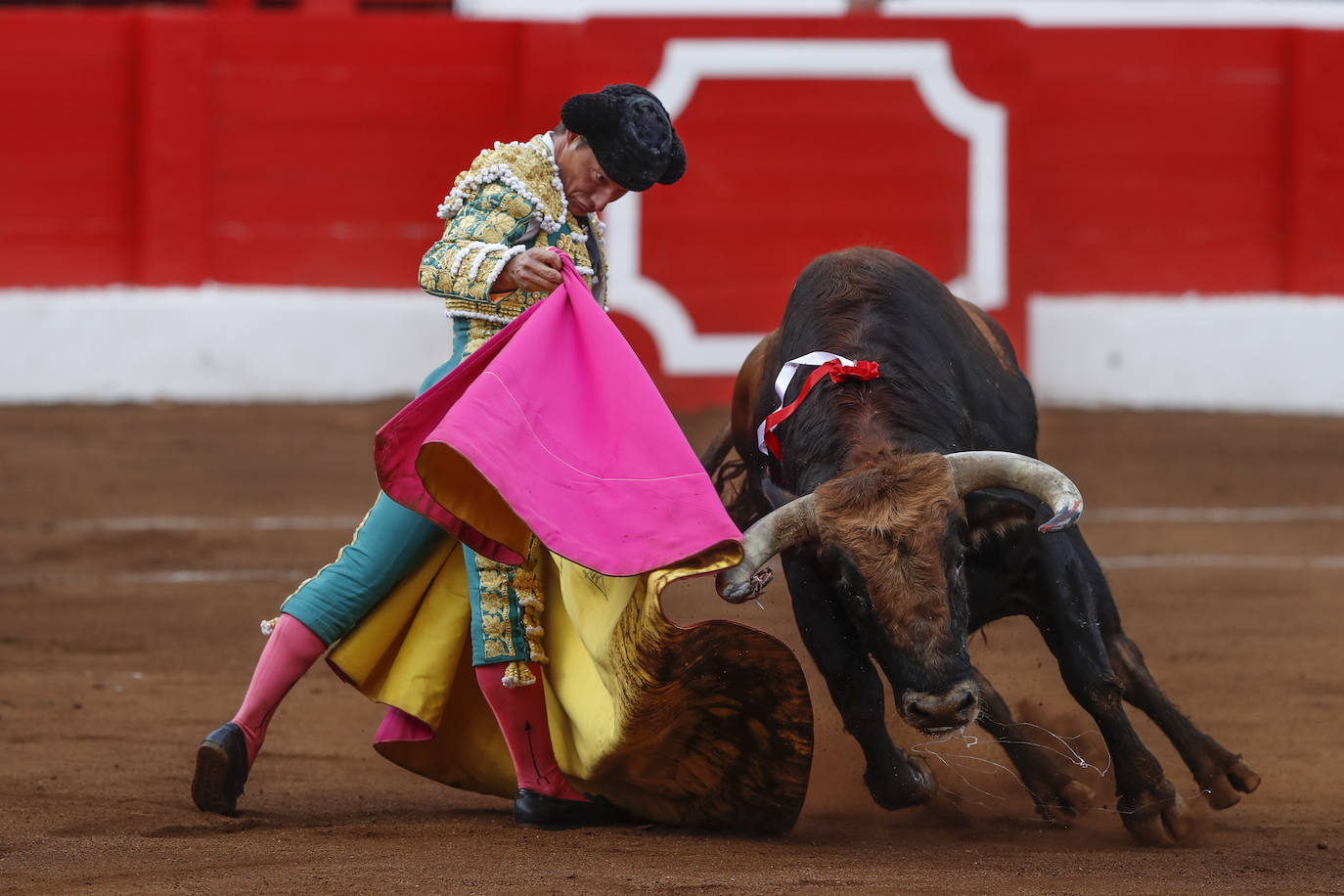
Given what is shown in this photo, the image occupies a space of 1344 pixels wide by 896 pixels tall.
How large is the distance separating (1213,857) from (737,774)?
697mm

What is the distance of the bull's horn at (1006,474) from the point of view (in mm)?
2615

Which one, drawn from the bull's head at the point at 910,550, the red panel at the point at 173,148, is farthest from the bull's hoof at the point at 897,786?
the red panel at the point at 173,148

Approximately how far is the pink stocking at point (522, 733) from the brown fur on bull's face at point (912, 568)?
60 cm

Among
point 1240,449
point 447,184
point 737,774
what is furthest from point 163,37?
point 737,774

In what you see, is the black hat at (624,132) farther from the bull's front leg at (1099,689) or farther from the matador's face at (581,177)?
the bull's front leg at (1099,689)

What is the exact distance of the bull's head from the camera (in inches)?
95.7

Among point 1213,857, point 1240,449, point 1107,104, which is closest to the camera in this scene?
point 1213,857

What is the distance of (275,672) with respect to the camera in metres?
2.91

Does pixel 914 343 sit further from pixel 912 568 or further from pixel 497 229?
pixel 497 229

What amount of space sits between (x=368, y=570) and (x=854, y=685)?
0.80 meters

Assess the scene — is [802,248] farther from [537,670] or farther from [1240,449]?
[537,670]

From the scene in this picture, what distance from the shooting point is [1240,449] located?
7621 mm

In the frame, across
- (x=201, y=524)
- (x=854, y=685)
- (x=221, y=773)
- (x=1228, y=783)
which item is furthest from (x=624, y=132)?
(x=201, y=524)

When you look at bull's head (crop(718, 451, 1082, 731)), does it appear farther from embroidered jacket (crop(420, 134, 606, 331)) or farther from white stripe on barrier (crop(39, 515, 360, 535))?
white stripe on barrier (crop(39, 515, 360, 535))
